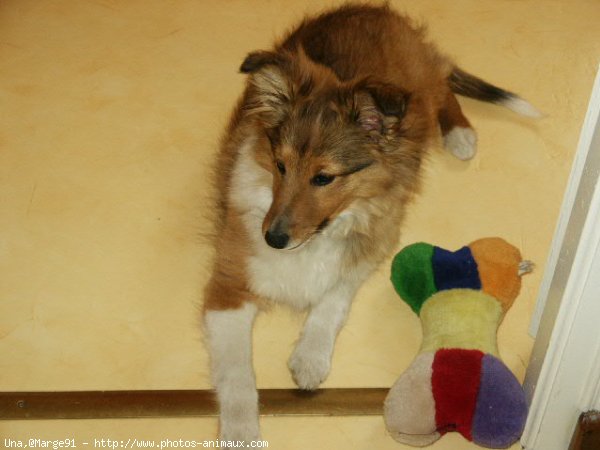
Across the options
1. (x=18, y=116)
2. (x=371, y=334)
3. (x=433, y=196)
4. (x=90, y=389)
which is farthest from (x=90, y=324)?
(x=433, y=196)

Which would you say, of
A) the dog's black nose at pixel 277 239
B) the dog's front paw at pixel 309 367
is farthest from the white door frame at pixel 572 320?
the dog's black nose at pixel 277 239

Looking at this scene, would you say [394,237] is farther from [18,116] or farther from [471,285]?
[18,116]

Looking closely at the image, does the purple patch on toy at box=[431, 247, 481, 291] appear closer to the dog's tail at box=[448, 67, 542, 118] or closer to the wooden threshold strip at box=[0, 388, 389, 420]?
the wooden threshold strip at box=[0, 388, 389, 420]

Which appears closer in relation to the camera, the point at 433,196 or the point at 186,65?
the point at 433,196

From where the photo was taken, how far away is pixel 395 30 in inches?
124

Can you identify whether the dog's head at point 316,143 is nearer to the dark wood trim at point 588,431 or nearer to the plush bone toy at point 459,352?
the plush bone toy at point 459,352

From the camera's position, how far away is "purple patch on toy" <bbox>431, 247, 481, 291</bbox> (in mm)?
2492

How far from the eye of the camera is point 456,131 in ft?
11.0

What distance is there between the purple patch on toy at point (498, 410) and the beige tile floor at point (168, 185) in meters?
0.29

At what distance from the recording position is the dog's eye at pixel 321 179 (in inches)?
94.8

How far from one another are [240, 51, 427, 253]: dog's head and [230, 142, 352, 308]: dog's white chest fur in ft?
0.50

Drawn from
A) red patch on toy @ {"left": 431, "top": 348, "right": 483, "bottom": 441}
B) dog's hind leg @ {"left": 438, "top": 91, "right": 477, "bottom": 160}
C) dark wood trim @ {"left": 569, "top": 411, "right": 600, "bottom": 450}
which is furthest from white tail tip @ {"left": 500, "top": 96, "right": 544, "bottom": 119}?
dark wood trim @ {"left": 569, "top": 411, "right": 600, "bottom": 450}

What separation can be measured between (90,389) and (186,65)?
6.31 feet

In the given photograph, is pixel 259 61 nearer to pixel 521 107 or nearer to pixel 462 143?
pixel 462 143
